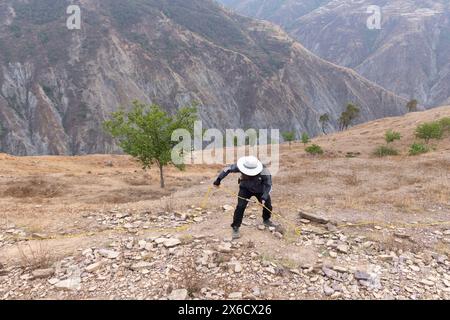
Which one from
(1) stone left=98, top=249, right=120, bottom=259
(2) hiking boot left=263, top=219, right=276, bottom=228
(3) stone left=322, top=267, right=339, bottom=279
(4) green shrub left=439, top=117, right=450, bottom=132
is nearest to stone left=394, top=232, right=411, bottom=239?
(3) stone left=322, top=267, right=339, bottom=279

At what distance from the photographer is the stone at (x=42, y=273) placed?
23.3 feet

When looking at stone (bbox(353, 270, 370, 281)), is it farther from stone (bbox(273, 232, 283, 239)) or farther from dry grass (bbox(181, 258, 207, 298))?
dry grass (bbox(181, 258, 207, 298))

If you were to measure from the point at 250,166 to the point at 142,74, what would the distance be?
7805 cm

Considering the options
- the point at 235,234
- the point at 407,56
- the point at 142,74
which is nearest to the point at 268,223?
the point at 235,234

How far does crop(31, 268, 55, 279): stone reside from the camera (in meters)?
7.11

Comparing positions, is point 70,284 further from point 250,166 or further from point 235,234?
point 250,166

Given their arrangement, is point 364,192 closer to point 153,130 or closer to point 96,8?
point 153,130

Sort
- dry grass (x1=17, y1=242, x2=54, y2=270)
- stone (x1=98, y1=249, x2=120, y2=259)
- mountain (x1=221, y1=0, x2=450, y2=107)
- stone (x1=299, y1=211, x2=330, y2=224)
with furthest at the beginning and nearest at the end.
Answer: mountain (x1=221, y1=0, x2=450, y2=107) < stone (x1=299, y1=211, x2=330, y2=224) < stone (x1=98, y1=249, x2=120, y2=259) < dry grass (x1=17, y1=242, x2=54, y2=270)

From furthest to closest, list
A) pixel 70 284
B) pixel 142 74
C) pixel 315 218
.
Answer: pixel 142 74
pixel 315 218
pixel 70 284

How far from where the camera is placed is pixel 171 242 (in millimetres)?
8289

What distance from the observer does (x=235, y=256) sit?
7.71 m

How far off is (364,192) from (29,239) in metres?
12.4

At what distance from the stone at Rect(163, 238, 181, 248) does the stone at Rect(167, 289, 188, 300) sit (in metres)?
1.77
